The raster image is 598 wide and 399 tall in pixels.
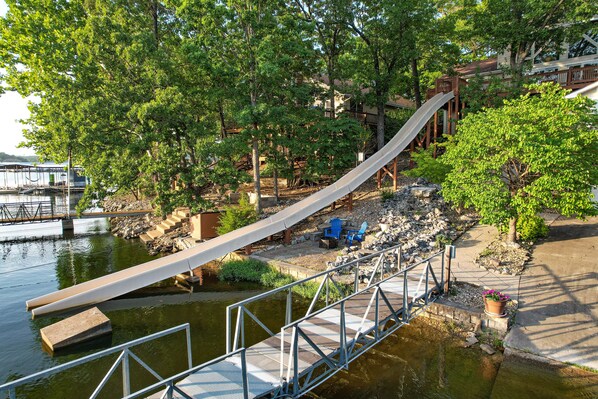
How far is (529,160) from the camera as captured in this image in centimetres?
967

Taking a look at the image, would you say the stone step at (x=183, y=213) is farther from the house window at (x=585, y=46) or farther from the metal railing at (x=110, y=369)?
the house window at (x=585, y=46)

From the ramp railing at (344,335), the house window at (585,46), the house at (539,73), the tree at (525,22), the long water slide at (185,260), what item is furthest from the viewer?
the house window at (585,46)

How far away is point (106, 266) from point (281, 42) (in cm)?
1300

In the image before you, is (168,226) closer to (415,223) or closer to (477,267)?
(415,223)

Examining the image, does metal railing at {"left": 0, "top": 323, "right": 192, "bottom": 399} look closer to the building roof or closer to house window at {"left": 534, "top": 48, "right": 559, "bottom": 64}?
the building roof

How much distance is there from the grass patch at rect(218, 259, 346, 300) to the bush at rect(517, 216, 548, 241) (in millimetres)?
7657

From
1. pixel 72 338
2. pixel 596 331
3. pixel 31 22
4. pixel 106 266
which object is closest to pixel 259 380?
pixel 72 338

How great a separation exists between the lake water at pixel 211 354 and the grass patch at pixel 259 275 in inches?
15.8

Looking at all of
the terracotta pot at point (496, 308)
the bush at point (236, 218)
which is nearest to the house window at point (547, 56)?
the terracotta pot at point (496, 308)

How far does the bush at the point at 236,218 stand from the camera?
1424 cm

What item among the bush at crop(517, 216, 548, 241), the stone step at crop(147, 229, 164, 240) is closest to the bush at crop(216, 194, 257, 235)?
the stone step at crop(147, 229, 164, 240)

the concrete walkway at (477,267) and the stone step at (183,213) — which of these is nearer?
the concrete walkway at (477,267)

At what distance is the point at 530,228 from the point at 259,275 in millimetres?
9845

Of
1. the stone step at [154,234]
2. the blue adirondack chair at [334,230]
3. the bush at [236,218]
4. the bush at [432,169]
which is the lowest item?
the stone step at [154,234]
